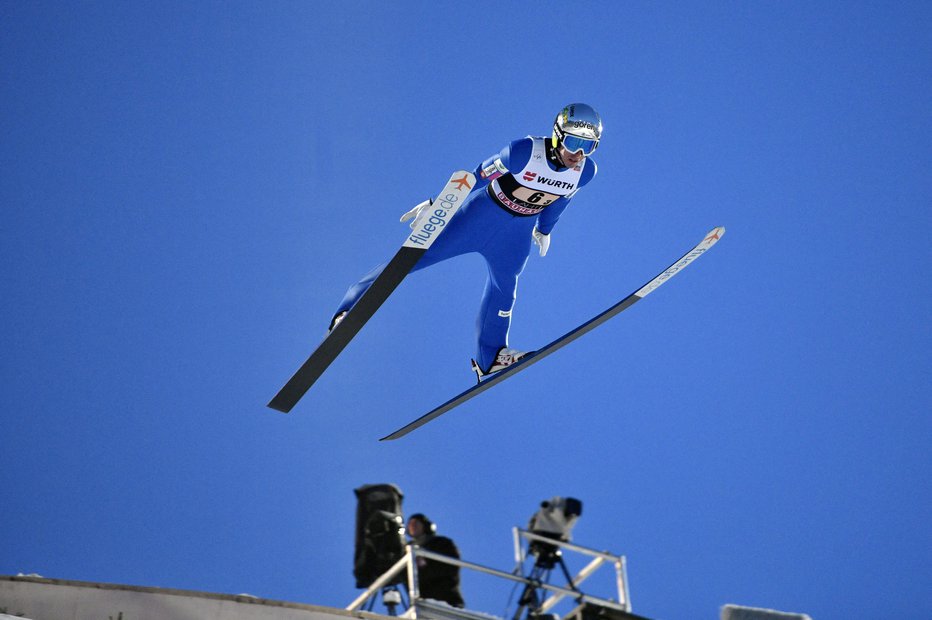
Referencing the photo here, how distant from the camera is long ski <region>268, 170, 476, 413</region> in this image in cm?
662

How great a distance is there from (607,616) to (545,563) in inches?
37.5

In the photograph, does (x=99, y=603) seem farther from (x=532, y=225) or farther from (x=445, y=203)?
(x=532, y=225)

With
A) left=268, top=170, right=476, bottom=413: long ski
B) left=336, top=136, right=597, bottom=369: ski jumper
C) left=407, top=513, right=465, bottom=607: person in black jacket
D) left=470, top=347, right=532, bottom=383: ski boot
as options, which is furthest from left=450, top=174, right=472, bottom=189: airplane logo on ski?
left=407, top=513, right=465, bottom=607: person in black jacket

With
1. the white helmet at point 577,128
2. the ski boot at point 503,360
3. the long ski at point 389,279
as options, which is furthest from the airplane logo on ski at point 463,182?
the ski boot at point 503,360

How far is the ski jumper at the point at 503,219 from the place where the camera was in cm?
702

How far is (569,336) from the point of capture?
776 centimetres

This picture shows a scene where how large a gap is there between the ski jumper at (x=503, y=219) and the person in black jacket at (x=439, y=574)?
1.73m

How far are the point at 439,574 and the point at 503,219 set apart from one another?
2463mm

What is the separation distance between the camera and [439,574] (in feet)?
21.1

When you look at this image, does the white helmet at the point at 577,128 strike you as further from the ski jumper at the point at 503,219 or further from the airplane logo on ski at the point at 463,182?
the airplane logo on ski at the point at 463,182

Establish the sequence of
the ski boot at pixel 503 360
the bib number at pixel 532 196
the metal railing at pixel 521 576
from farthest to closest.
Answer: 1. the ski boot at pixel 503 360
2. the bib number at pixel 532 196
3. the metal railing at pixel 521 576

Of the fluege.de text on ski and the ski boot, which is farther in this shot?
the ski boot

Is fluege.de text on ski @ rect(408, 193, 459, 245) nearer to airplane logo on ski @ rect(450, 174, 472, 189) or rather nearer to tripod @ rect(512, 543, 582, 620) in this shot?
airplane logo on ski @ rect(450, 174, 472, 189)

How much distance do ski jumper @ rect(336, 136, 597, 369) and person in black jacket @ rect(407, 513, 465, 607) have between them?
173 cm
